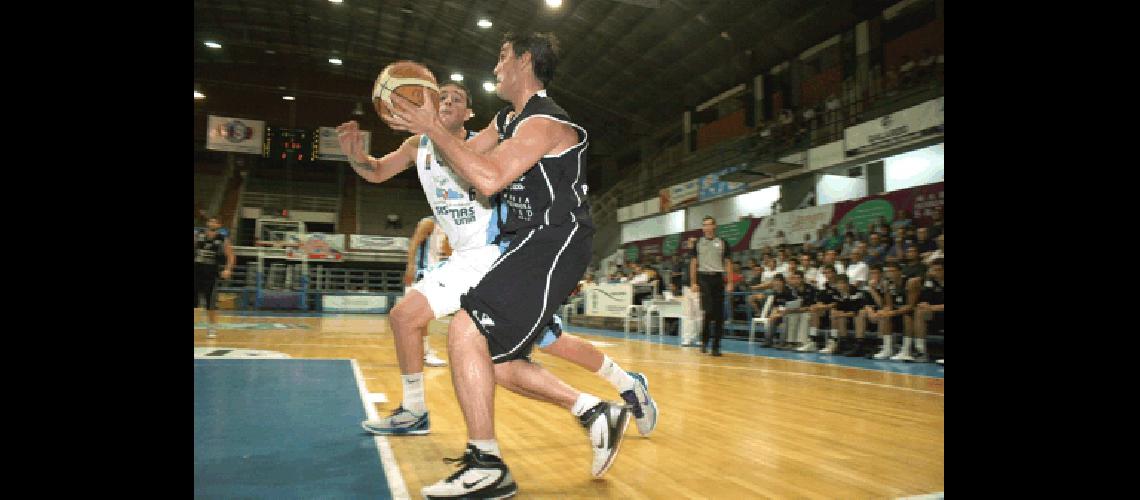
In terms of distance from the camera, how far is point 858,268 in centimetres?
936

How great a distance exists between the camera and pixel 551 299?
7.00 ft

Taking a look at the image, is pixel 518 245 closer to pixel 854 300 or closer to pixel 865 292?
pixel 854 300

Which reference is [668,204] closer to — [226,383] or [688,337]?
[688,337]

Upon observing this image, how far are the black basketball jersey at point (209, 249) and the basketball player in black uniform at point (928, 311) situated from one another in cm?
911

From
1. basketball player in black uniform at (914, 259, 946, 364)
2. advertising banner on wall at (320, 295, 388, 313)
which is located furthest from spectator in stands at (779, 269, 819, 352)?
advertising banner on wall at (320, 295, 388, 313)

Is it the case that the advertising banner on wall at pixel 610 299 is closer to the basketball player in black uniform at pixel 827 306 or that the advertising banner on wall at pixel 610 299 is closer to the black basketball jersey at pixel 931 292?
the basketball player in black uniform at pixel 827 306

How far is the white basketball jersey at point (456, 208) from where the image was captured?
3.43 metres

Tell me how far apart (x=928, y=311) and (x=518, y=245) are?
675cm

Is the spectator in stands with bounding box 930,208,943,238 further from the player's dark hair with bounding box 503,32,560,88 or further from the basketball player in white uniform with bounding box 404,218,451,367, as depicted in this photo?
the player's dark hair with bounding box 503,32,560,88

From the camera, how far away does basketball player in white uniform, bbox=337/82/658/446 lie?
301 centimetres

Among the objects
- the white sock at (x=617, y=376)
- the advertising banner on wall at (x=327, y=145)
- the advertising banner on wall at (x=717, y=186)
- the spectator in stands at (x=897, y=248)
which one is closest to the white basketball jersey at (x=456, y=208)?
the white sock at (x=617, y=376)

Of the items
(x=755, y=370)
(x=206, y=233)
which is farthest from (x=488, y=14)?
(x=755, y=370)

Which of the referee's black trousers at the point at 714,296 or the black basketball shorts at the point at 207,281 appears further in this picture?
the black basketball shorts at the point at 207,281
